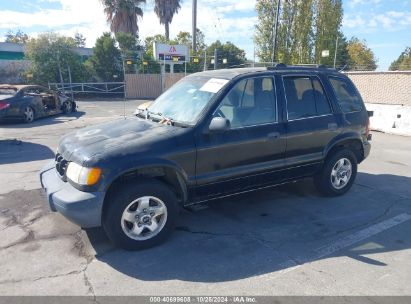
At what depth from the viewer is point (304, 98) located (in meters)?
4.96

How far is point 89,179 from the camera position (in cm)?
353

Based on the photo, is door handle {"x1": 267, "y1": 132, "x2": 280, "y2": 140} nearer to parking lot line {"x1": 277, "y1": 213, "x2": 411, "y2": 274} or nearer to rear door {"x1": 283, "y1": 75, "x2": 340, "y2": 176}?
rear door {"x1": 283, "y1": 75, "x2": 340, "y2": 176}

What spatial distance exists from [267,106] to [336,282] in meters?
2.22

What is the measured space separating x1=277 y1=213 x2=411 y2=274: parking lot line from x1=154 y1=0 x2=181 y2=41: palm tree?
4150 centimetres

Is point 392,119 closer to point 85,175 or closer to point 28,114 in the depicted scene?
point 85,175

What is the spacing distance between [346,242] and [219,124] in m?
1.91

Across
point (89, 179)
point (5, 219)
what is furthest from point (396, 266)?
point (5, 219)

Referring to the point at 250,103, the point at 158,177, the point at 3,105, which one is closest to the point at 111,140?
the point at 158,177

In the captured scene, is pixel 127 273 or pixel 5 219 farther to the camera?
pixel 5 219

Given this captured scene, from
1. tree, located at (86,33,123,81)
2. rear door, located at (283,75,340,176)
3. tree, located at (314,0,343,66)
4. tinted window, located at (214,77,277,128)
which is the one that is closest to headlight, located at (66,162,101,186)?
tinted window, located at (214,77,277,128)

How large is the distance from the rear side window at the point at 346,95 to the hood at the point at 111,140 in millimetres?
2684

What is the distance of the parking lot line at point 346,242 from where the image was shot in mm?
3590

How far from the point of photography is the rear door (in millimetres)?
4785

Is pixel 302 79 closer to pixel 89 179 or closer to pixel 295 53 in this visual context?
pixel 89 179
